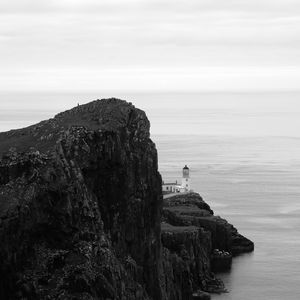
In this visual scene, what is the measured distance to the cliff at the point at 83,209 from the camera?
185 ft

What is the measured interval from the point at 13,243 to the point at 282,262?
173 feet

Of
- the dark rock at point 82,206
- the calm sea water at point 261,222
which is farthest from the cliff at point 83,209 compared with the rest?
the calm sea water at point 261,222

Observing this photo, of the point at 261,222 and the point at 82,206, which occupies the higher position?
the point at 261,222

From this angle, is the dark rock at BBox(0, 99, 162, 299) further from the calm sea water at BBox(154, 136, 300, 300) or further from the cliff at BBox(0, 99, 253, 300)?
the calm sea water at BBox(154, 136, 300, 300)

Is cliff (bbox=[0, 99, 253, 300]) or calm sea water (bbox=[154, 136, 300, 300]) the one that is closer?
cliff (bbox=[0, 99, 253, 300])

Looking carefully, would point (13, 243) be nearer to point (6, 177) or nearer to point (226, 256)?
point (6, 177)

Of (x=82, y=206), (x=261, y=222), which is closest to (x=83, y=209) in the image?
(x=82, y=206)

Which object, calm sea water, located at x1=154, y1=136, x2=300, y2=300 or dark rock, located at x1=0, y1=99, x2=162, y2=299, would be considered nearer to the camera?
dark rock, located at x1=0, y1=99, x2=162, y2=299

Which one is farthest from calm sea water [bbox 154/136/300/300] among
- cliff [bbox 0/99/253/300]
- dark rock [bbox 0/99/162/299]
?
dark rock [bbox 0/99/162/299]

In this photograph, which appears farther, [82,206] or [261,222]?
[261,222]

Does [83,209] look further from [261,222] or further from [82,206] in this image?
[261,222]

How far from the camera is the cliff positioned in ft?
185

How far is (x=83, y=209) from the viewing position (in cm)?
5916

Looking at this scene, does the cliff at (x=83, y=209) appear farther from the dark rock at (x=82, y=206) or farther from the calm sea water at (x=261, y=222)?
the calm sea water at (x=261, y=222)
